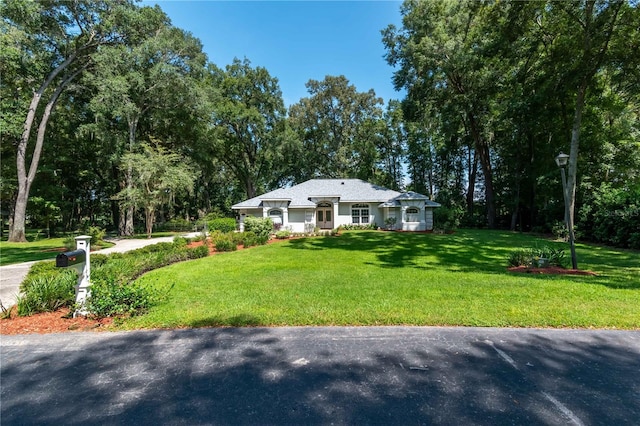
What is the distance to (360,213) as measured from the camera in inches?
954

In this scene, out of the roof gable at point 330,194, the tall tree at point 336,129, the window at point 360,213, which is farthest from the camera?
the tall tree at point 336,129

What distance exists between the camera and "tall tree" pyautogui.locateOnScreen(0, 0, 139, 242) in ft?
63.3

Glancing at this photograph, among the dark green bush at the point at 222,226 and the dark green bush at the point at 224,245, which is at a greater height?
the dark green bush at the point at 222,226

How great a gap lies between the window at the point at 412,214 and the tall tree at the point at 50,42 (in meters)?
26.0

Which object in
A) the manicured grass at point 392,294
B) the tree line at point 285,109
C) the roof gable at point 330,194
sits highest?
the tree line at point 285,109

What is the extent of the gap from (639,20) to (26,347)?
73.1 feet

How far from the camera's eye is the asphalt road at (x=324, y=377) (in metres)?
2.47

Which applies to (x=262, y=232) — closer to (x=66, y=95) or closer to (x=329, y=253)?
(x=329, y=253)

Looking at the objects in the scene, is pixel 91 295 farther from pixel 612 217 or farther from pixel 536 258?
pixel 612 217

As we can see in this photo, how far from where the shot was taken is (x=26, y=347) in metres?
3.84

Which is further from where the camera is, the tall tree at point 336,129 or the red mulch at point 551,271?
the tall tree at point 336,129

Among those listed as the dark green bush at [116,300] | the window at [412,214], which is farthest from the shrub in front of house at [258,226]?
the dark green bush at [116,300]

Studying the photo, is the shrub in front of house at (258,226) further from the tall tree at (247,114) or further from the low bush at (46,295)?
the tall tree at (247,114)

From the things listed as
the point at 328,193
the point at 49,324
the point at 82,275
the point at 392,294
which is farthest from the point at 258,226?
the point at 49,324
